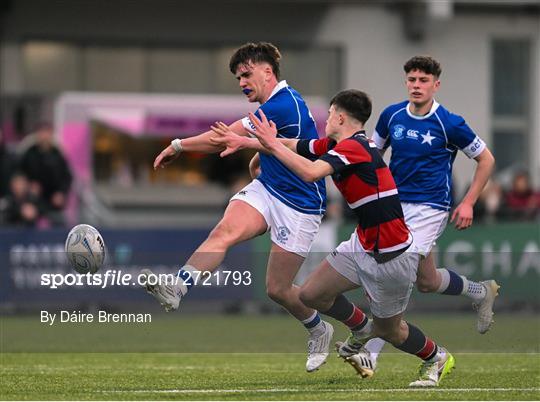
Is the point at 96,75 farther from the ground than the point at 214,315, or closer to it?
farther from the ground

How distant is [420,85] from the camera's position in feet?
36.3

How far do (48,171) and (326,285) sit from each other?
34.6 ft

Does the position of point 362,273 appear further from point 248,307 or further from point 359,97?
point 248,307

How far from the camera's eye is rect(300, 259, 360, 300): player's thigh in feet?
34.7

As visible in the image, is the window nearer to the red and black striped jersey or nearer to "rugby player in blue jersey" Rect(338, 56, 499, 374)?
"rugby player in blue jersey" Rect(338, 56, 499, 374)

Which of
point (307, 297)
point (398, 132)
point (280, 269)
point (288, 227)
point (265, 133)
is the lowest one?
point (307, 297)

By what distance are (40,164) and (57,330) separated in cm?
775

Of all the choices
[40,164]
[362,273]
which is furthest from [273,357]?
[40,164]

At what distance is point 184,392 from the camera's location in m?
9.92

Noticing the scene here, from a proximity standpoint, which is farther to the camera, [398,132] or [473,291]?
[473,291]

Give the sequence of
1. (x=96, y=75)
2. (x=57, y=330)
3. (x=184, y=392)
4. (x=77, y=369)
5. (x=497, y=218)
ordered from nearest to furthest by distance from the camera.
Result: 1. (x=184, y=392)
2. (x=77, y=369)
3. (x=57, y=330)
4. (x=497, y=218)
5. (x=96, y=75)

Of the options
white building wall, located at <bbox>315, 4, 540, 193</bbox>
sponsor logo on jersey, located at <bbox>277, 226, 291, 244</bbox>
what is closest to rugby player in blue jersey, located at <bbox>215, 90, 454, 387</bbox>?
sponsor logo on jersey, located at <bbox>277, 226, 291, 244</bbox>

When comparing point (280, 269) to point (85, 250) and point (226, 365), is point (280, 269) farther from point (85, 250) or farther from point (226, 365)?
A: point (226, 365)

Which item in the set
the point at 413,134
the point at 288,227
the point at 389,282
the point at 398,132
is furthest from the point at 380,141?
the point at 389,282
